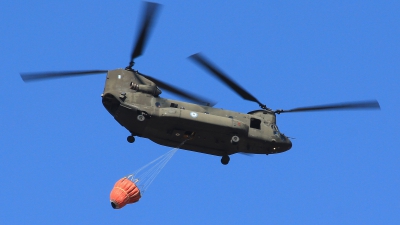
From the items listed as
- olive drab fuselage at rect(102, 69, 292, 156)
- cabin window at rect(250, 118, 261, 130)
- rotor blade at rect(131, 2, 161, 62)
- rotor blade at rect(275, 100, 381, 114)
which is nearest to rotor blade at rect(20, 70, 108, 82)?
olive drab fuselage at rect(102, 69, 292, 156)

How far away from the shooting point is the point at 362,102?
151 feet

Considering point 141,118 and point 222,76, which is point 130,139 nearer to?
point 141,118

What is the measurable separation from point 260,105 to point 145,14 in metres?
9.40

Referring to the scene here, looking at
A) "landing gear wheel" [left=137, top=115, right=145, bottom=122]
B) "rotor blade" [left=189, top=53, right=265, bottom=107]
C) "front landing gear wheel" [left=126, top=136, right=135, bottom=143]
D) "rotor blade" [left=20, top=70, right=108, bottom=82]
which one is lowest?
"front landing gear wheel" [left=126, top=136, right=135, bottom=143]

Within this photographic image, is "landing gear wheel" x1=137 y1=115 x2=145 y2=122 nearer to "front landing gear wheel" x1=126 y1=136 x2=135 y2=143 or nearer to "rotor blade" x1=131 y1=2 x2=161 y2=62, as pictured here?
"front landing gear wheel" x1=126 y1=136 x2=135 y2=143

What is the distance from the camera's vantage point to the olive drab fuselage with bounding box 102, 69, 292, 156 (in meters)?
43.2

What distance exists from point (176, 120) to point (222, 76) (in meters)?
3.58

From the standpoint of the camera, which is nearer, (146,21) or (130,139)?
(146,21)

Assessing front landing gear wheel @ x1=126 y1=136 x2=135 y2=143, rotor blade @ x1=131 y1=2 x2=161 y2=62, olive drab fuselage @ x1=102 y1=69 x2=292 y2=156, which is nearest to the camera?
rotor blade @ x1=131 y1=2 x2=161 y2=62

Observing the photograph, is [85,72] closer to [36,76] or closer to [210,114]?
[36,76]

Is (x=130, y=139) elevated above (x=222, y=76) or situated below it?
below

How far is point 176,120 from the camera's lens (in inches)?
1695

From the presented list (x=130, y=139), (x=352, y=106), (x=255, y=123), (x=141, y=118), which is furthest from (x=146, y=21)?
(x=352, y=106)

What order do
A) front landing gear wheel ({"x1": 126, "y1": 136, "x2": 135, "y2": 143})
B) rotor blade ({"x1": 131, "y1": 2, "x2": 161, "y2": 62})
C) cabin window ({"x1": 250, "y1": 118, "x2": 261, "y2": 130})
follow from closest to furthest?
1. rotor blade ({"x1": 131, "y1": 2, "x2": 161, "y2": 62})
2. front landing gear wheel ({"x1": 126, "y1": 136, "x2": 135, "y2": 143})
3. cabin window ({"x1": 250, "y1": 118, "x2": 261, "y2": 130})
